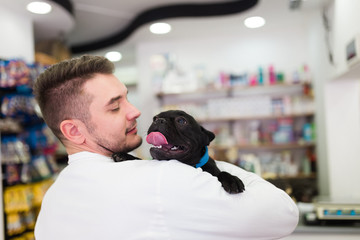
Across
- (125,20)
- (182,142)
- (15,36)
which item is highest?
(125,20)

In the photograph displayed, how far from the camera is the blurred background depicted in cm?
277

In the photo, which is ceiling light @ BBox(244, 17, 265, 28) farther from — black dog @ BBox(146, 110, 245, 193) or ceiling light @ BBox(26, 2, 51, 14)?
black dog @ BBox(146, 110, 245, 193)

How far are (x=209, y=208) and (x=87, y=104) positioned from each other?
54 cm

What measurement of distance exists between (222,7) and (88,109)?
3482 millimetres

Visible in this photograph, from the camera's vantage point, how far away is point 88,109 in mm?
1150

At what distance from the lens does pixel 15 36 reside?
336 centimetres

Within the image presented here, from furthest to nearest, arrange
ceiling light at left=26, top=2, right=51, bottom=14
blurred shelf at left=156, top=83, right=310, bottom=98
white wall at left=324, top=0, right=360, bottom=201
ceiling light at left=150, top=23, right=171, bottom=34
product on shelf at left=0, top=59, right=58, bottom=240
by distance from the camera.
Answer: blurred shelf at left=156, top=83, right=310, bottom=98, ceiling light at left=150, top=23, right=171, bottom=34, white wall at left=324, top=0, right=360, bottom=201, ceiling light at left=26, top=2, right=51, bottom=14, product on shelf at left=0, top=59, right=58, bottom=240

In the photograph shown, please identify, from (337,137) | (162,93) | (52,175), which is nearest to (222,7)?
(162,93)

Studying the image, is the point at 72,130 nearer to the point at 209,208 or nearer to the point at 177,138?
the point at 177,138

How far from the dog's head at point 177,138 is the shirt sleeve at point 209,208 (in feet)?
0.47

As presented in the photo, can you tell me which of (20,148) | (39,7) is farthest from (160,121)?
(39,7)

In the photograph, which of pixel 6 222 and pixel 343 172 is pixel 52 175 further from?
pixel 343 172

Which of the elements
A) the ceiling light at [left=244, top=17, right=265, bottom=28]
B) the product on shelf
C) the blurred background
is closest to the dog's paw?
the blurred background

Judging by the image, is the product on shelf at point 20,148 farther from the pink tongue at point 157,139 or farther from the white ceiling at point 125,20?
the pink tongue at point 157,139
